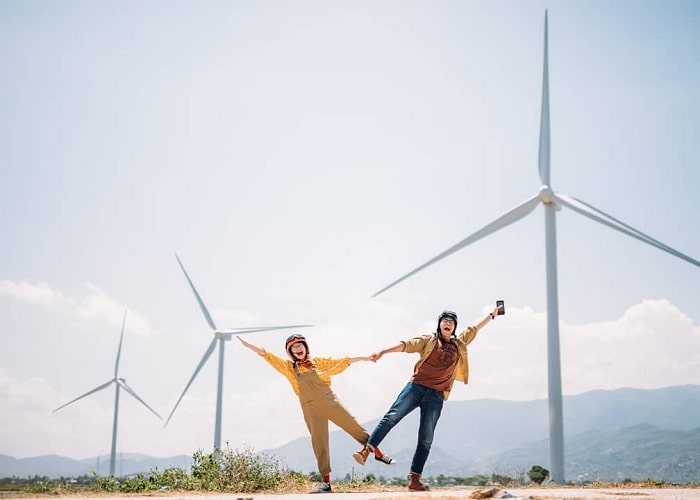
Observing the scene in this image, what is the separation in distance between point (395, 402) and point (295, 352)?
2139 millimetres

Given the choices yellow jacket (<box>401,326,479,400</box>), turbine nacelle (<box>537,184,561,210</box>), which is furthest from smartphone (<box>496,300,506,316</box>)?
turbine nacelle (<box>537,184,561,210</box>)

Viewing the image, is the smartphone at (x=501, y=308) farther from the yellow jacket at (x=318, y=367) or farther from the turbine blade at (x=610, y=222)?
the turbine blade at (x=610, y=222)

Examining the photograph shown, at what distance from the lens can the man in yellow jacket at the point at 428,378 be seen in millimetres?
13555

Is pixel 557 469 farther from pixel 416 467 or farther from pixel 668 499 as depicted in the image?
pixel 668 499

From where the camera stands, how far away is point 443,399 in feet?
45.6

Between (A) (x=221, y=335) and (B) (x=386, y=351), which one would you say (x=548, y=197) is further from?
(A) (x=221, y=335)

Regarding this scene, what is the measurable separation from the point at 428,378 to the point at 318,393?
2.09m

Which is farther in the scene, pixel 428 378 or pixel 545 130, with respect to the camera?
pixel 545 130

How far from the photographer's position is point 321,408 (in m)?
13.9

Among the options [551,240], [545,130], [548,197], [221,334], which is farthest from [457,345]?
[221,334]

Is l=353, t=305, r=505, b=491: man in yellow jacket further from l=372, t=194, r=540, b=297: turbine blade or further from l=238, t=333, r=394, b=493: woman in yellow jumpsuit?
l=372, t=194, r=540, b=297: turbine blade

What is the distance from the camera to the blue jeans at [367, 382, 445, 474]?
13539 millimetres

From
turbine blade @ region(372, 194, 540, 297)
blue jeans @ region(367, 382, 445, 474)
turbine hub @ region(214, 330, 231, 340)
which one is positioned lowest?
blue jeans @ region(367, 382, 445, 474)

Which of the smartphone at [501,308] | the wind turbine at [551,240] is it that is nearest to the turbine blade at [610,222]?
the wind turbine at [551,240]
